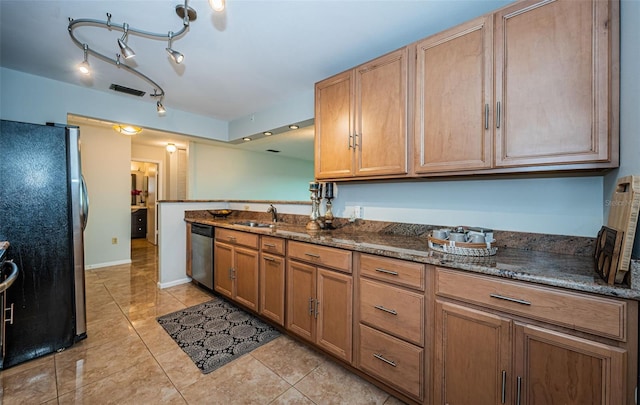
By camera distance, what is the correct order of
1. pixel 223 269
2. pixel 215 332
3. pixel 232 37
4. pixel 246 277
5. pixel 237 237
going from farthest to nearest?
pixel 223 269 < pixel 237 237 < pixel 246 277 < pixel 215 332 < pixel 232 37

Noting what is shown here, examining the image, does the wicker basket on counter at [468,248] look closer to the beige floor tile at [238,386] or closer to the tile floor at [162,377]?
the tile floor at [162,377]

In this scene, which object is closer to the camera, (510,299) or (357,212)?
(510,299)

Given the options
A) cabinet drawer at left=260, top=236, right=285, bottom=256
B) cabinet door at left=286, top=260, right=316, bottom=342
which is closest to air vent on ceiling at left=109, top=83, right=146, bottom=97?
cabinet drawer at left=260, top=236, right=285, bottom=256

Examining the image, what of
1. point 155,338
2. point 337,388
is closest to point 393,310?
point 337,388

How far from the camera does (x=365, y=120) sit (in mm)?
2000

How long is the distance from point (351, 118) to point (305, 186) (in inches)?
233

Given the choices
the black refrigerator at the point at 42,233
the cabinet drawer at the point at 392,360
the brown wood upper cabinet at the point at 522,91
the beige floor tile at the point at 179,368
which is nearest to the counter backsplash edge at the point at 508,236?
the brown wood upper cabinet at the point at 522,91

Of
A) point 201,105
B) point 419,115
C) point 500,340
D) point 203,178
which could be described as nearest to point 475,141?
point 419,115

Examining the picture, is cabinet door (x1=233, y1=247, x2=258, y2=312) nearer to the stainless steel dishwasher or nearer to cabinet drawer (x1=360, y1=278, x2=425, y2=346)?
the stainless steel dishwasher

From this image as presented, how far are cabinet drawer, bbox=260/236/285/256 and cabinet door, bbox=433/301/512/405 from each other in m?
1.28

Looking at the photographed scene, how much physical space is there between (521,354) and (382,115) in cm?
157

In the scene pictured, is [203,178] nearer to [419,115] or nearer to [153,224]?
[153,224]

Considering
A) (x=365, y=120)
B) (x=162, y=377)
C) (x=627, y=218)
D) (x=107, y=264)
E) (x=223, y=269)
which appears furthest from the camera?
(x=107, y=264)

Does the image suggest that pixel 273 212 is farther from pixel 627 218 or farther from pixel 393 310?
pixel 627 218
